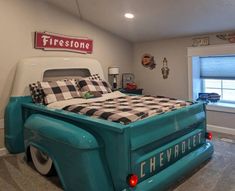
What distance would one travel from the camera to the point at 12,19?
10.1ft

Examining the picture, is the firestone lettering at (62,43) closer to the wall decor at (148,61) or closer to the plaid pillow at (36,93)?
Answer: the plaid pillow at (36,93)

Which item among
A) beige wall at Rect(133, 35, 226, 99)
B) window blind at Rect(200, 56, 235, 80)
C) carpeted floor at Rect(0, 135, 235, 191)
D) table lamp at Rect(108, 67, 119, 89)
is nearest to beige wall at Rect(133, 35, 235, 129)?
beige wall at Rect(133, 35, 226, 99)

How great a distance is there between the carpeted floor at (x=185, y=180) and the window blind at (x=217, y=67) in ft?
4.93

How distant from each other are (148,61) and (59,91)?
7.06ft

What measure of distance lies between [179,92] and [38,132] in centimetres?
278

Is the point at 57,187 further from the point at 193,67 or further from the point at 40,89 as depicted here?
the point at 193,67

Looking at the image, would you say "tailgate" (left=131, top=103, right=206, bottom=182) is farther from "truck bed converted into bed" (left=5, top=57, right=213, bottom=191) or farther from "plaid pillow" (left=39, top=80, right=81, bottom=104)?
"plaid pillow" (left=39, top=80, right=81, bottom=104)

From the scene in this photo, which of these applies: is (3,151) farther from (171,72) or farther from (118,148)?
(171,72)

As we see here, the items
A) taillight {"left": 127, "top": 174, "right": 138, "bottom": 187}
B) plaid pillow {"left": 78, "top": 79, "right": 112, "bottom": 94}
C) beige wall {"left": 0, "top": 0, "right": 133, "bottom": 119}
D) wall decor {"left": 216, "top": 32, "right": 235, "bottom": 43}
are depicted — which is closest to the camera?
taillight {"left": 127, "top": 174, "right": 138, "bottom": 187}

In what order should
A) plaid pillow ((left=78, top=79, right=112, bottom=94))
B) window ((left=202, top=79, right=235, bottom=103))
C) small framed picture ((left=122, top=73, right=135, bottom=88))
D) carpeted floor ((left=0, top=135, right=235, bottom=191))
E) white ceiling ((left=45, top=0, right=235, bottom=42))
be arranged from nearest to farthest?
carpeted floor ((left=0, top=135, right=235, bottom=191)), white ceiling ((left=45, top=0, right=235, bottom=42)), plaid pillow ((left=78, top=79, right=112, bottom=94)), window ((left=202, top=79, right=235, bottom=103)), small framed picture ((left=122, top=73, right=135, bottom=88))

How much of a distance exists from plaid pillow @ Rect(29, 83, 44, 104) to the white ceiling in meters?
1.28

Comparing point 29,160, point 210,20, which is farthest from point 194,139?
point 29,160

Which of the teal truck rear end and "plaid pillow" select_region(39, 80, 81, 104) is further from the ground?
"plaid pillow" select_region(39, 80, 81, 104)

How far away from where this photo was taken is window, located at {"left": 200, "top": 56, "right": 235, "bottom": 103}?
3.79m
